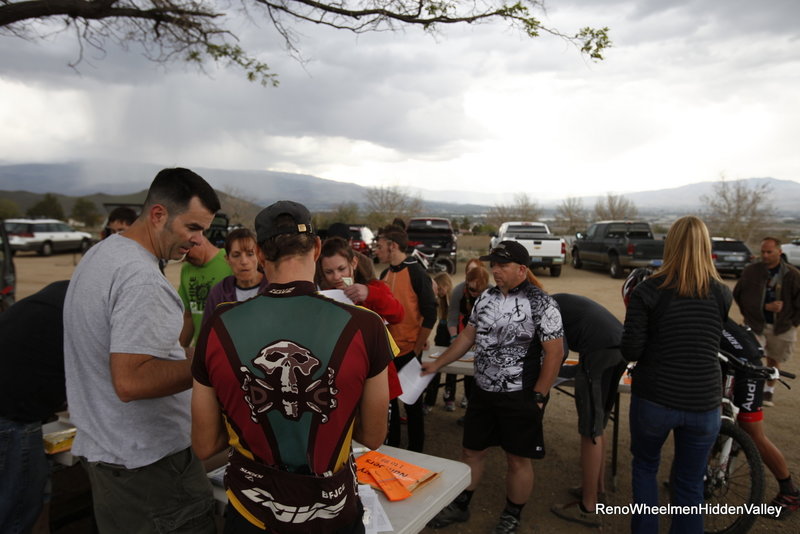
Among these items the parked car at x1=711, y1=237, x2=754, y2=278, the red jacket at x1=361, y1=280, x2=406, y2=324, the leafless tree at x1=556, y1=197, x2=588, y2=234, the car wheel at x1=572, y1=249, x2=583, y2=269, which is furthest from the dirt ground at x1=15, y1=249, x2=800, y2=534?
the leafless tree at x1=556, y1=197, x2=588, y2=234

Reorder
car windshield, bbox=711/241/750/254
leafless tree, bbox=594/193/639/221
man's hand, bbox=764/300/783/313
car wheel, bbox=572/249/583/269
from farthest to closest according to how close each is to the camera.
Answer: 1. leafless tree, bbox=594/193/639/221
2. car wheel, bbox=572/249/583/269
3. car windshield, bbox=711/241/750/254
4. man's hand, bbox=764/300/783/313

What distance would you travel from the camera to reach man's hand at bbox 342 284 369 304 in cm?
297

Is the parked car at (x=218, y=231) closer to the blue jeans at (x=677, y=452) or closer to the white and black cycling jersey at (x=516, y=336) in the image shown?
the white and black cycling jersey at (x=516, y=336)

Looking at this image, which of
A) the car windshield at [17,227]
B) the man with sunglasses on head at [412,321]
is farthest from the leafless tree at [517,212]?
the man with sunglasses on head at [412,321]

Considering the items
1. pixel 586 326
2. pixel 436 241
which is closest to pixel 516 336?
pixel 586 326

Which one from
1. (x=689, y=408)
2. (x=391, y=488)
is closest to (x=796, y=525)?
(x=689, y=408)

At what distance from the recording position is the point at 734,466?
11.2 feet

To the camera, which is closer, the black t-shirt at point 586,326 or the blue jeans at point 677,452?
the blue jeans at point 677,452

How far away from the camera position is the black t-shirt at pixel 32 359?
83.1 inches

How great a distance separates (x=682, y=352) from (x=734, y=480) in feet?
4.95

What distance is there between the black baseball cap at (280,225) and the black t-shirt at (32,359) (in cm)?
129

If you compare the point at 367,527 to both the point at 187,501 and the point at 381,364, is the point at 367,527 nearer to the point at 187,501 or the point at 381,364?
the point at 187,501

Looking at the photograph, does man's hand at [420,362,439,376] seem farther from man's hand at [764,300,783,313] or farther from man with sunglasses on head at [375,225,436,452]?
man's hand at [764,300,783,313]

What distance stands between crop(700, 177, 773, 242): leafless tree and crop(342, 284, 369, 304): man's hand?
1227 inches
